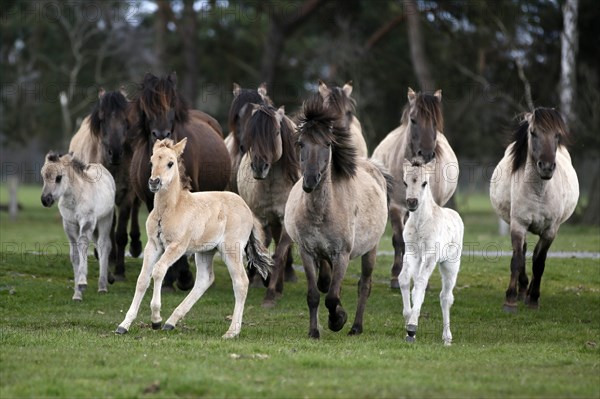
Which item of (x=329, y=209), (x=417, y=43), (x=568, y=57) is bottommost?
(x=329, y=209)

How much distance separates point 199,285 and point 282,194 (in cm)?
340

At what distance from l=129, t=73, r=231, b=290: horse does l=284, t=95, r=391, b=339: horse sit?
11.3 ft

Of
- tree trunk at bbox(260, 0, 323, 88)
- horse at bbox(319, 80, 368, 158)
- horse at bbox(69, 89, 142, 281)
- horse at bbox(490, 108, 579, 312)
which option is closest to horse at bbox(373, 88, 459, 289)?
horse at bbox(319, 80, 368, 158)

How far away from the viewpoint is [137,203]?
16562 millimetres

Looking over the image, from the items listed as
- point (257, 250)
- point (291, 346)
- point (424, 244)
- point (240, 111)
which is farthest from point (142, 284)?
point (240, 111)

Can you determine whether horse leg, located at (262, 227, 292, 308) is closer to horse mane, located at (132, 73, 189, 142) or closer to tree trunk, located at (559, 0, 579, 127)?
horse mane, located at (132, 73, 189, 142)

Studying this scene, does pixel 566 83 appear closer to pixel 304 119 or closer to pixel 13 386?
pixel 304 119

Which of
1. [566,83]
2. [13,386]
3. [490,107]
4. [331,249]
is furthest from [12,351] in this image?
[490,107]

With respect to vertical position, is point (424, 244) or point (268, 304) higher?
point (424, 244)

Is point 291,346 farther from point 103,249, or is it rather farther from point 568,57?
point 568,57

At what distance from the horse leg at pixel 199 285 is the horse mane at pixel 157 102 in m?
3.41

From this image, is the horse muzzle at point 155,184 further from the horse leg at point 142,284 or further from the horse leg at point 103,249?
the horse leg at point 103,249

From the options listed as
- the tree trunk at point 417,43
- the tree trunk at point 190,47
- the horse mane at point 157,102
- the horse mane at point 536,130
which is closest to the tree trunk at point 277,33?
the tree trunk at point 190,47

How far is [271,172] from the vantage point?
1388cm
